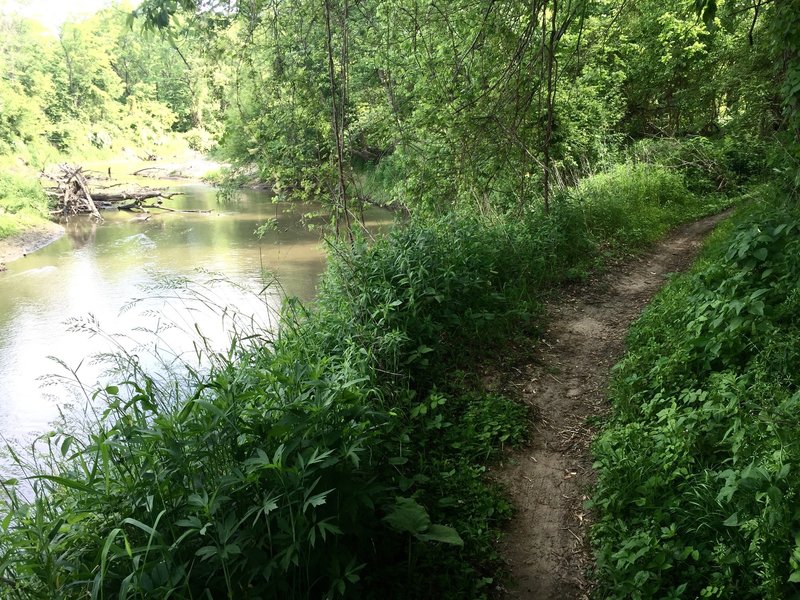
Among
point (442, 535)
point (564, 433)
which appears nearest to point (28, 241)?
point (564, 433)

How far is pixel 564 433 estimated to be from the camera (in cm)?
367

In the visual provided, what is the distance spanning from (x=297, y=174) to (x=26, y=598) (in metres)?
5.01

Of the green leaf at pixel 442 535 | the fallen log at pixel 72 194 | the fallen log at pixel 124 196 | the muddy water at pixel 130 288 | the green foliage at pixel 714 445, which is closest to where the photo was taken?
the green foliage at pixel 714 445


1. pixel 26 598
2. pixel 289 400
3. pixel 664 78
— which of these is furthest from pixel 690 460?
pixel 664 78

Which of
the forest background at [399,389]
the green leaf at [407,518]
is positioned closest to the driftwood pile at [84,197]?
the forest background at [399,389]

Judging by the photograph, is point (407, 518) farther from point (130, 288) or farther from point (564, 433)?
point (130, 288)

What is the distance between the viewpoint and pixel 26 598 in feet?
6.29

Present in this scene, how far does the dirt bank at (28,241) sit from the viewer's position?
15.8 m

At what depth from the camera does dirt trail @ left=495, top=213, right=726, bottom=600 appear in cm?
267

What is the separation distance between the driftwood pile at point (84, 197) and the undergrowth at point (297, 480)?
21.4 m

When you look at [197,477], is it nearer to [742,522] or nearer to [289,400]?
[289,400]

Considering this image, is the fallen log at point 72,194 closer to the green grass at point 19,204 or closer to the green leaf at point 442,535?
the green grass at point 19,204

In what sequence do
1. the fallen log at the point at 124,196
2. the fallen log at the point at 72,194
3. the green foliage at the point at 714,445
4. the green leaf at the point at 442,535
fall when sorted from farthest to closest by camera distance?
the fallen log at the point at 124,196
the fallen log at the point at 72,194
the green leaf at the point at 442,535
the green foliage at the point at 714,445

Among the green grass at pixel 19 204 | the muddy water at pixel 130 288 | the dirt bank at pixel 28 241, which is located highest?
the green grass at pixel 19 204
